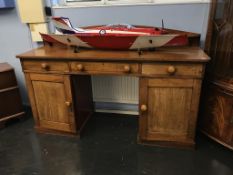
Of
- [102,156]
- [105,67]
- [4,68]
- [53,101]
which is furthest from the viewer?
[4,68]

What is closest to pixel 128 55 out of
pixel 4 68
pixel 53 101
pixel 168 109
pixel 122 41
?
pixel 122 41

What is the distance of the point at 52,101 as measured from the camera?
1.85 meters

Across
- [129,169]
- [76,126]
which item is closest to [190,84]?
[129,169]

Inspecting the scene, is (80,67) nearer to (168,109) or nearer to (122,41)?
(122,41)

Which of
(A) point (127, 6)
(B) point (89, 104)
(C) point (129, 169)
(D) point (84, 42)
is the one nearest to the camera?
(C) point (129, 169)

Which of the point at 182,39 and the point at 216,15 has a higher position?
the point at 216,15

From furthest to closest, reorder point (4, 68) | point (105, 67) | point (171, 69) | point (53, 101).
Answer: point (4, 68)
point (53, 101)
point (105, 67)
point (171, 69)

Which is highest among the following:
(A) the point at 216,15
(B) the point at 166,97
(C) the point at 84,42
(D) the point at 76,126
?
(A) the point at 216,15

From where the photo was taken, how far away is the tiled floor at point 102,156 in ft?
5.17

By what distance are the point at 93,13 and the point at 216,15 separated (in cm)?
109

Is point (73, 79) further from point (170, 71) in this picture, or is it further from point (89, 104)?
point (170, 71)

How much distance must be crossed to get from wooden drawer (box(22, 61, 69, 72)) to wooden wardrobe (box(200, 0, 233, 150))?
119cm

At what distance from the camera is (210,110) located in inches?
67.7

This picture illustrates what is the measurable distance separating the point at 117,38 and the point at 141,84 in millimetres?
406
